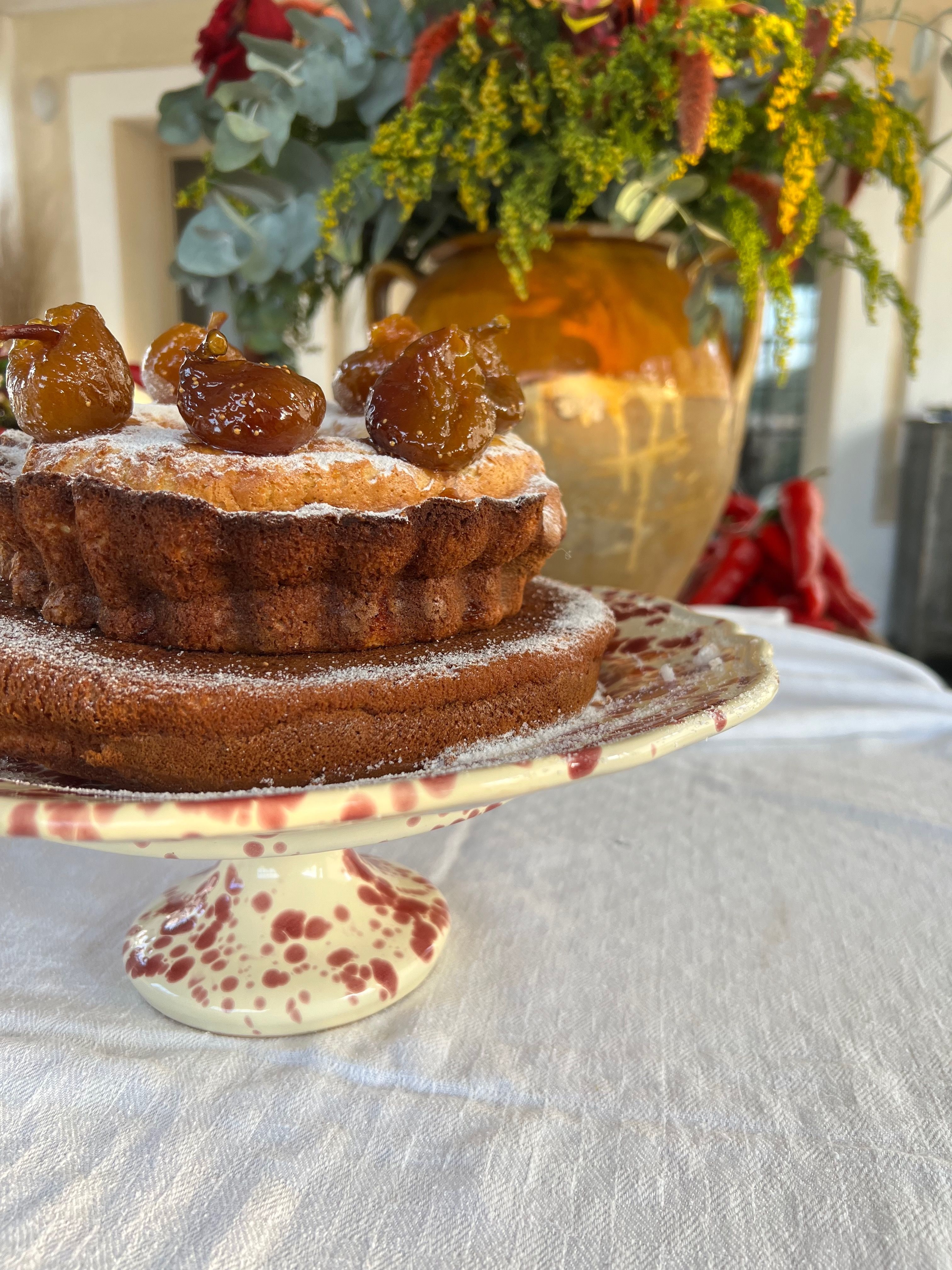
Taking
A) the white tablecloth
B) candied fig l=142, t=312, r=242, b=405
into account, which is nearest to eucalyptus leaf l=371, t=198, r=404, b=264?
candied fig l=142, t=312, r=242, b=405

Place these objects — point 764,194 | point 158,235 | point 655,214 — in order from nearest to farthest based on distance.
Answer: point 655,214, point 764,194, point 158,235

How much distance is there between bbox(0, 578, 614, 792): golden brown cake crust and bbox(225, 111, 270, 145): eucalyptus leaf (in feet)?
2.64

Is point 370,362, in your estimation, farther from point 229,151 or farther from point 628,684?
point 229,151

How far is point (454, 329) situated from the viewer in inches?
24.6

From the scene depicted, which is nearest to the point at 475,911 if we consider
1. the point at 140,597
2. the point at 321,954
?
the point at 321,954

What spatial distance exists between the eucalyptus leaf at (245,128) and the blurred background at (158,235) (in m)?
1.33

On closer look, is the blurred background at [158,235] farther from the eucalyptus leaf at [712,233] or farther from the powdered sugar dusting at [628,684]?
the powdered sugar dusting at [628,684]

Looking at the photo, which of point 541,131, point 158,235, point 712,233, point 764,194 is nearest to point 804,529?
point 764,194

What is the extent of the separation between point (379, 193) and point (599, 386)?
1.35 feet

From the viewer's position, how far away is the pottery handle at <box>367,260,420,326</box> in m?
1.36

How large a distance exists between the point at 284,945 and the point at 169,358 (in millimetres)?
499

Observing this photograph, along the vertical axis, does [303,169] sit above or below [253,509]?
above

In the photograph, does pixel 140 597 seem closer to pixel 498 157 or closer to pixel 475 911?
pixel 475 911

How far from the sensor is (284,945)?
71cm
